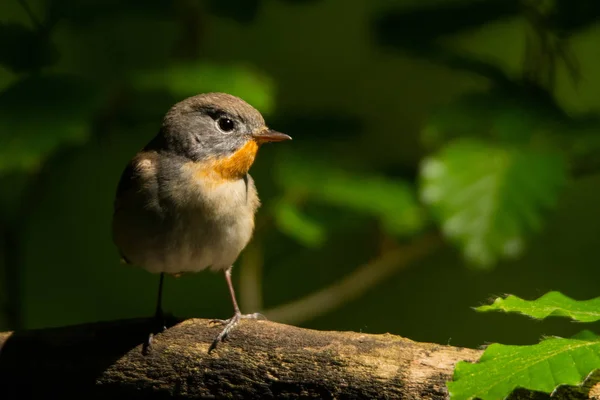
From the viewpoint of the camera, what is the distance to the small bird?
9.17 feet

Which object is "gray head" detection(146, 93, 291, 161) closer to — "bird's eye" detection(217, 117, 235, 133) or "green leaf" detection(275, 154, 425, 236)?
"bird's eye" detection(217, 117, 235, 133)

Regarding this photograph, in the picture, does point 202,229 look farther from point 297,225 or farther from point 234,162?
point 297,225

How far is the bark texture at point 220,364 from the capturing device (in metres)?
2.22

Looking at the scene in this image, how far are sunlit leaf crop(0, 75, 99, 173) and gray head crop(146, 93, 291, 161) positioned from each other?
369 millimetres

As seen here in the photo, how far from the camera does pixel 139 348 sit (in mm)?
2518

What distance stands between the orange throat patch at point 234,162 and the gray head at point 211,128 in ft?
0.05

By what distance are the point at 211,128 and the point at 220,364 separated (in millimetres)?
920

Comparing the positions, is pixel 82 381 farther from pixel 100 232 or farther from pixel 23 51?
pixel 100 232

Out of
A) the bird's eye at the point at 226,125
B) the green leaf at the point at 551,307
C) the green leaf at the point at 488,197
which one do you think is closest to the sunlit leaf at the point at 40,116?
the bird's eye at the point at 226,125

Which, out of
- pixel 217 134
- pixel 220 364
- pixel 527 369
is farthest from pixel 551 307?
pixel 217 134

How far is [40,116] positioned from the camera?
10.3ft

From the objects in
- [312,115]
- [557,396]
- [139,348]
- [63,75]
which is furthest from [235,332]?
[312,115]

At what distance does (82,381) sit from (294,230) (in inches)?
50.6

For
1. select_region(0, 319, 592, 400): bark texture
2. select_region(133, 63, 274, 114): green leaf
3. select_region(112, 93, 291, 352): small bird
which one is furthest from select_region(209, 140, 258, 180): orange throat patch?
select_region(0, 319, 592, 400): bark texture
